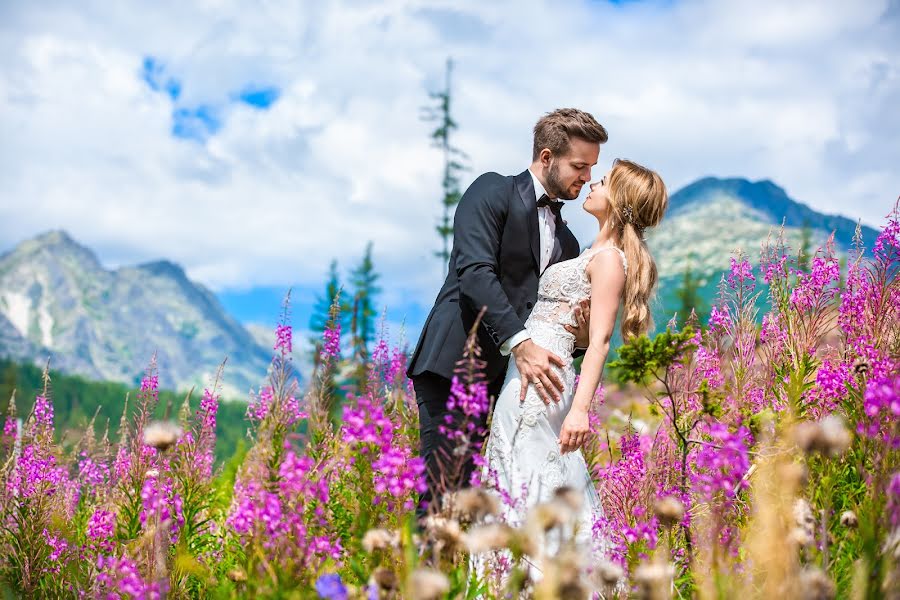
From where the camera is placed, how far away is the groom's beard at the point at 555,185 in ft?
15.5

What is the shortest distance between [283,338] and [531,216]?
67.8 inches

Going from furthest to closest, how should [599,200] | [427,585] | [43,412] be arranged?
1. [43,412]
2. [599,200]
3. [427,585]

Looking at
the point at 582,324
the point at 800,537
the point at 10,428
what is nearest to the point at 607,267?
the point at 582,324

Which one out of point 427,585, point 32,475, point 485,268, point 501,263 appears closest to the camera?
point 427,585

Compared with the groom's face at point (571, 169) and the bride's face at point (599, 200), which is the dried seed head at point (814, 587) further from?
the groom's face at point (571, 169)

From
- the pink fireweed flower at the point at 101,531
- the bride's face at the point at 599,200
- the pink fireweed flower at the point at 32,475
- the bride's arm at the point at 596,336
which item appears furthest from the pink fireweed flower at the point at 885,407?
the pink fireweed flower at the point at 32,475

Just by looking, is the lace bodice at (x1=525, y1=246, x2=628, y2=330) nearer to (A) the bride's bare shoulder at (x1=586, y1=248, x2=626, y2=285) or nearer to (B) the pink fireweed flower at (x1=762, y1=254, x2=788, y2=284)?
(A) the bride's bare shoulder at (x1=586, y1=248, x2=626, y2=285)

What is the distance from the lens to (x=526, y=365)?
4.12m

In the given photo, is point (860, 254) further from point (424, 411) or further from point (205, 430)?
point (205, 430)

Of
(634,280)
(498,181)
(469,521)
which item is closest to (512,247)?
(498,181)

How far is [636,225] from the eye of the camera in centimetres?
457

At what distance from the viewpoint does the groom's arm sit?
416 cm

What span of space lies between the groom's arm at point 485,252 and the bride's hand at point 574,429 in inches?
21.9

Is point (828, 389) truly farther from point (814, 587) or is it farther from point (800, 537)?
point (814, 587)
